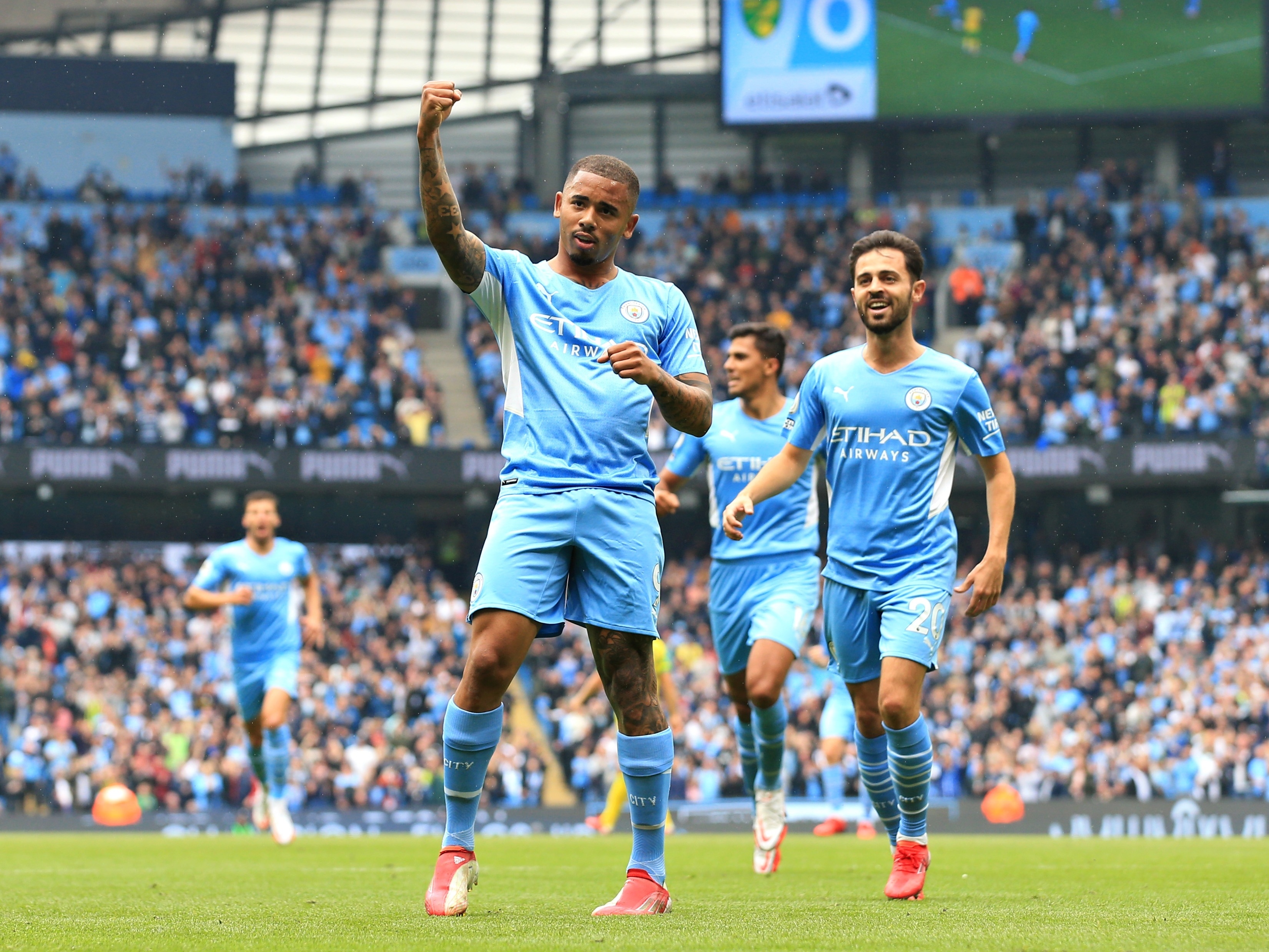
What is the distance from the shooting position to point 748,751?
394 inches

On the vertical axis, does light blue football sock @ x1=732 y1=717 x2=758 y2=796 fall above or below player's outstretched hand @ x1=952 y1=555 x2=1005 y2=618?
below

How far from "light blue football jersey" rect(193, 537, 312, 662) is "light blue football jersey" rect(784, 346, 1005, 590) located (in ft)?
23.5

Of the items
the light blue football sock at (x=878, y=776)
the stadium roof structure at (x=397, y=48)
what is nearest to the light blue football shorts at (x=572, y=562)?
the light blue football sock at (x=878, y=776)

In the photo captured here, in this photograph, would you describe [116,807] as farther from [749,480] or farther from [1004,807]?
[749,480]

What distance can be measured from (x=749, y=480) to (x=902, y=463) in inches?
118

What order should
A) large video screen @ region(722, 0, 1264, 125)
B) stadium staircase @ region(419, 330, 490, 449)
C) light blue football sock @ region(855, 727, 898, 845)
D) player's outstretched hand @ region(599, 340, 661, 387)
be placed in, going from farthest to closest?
large video screen @ region(722, 0, 1264, 125)
stadium staircase @ region(419, 330, 490, 449)
light blue football sock @ region(855, 727, 898, 845)
player's outstretched hand @ region(599, 340, 661, 387)

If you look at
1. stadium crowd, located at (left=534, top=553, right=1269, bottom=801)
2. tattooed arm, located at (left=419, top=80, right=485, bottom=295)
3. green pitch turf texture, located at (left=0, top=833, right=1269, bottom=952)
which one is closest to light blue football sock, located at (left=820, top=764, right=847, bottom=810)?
green pitch turf texture, located at (left=0, top=833, right=1269, bottom=952)

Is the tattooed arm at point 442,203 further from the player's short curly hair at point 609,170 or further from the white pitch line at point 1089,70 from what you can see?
the white pitch line at point 1089,70

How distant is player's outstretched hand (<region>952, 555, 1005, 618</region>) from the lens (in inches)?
263

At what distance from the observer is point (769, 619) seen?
9.62 metres

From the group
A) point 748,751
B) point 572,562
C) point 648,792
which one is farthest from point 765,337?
Answer: point 648,792

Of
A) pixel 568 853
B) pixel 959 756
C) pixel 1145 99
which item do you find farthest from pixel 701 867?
pixel 1145 99

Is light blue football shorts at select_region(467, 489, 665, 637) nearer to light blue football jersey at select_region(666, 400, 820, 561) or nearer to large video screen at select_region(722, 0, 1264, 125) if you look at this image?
light blue football jersey at select_region(666, 400, 820, 561)

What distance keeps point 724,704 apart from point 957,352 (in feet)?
31.7
